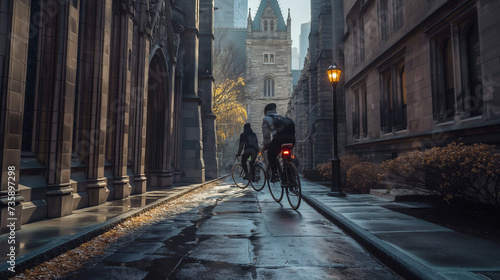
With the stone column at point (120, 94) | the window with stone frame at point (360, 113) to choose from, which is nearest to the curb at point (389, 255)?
the stone column at point (120, 94)

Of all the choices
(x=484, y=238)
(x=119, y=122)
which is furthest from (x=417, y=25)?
(x=119, y=122)

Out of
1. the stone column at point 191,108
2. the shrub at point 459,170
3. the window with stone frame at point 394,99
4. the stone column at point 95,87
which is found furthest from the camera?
the stone column at point 191,108

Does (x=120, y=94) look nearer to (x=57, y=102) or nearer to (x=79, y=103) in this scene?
(x=79, y=103)

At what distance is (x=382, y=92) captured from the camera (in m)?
13.6

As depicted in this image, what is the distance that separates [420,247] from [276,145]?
4.16 metres

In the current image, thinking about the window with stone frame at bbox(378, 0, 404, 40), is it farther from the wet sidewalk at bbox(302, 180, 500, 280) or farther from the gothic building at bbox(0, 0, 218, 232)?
the wet sidewalk at bbox(302, 180, 500, 280)

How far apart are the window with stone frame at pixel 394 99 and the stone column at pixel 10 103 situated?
37.9 ft

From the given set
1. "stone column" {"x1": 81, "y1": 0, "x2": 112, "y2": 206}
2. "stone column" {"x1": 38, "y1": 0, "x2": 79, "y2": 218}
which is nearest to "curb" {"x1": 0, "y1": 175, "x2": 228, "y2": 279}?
"stone column" {"x1": 38, "y1": 0, "x2": 79, "y2": 218}

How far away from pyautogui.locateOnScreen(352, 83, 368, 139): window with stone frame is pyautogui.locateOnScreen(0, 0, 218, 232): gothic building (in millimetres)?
9407

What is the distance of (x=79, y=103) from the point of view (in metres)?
7.50

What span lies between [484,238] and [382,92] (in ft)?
33.8

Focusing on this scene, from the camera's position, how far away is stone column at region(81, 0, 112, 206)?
296 inches

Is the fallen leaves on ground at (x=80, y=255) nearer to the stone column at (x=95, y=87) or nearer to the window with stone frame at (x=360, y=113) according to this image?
the stone column at (x=95, y=87)

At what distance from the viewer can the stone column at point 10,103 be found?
4.49 m
